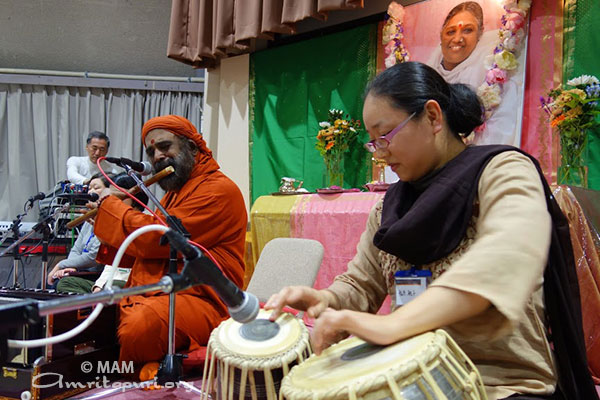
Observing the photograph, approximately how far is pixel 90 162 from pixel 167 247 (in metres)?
4.34

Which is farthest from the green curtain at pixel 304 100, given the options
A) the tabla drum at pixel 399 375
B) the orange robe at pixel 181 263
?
the tabla drum at pixel 399 375

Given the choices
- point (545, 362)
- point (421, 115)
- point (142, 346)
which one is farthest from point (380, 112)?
point (142, 346)

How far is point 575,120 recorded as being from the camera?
3201 mm

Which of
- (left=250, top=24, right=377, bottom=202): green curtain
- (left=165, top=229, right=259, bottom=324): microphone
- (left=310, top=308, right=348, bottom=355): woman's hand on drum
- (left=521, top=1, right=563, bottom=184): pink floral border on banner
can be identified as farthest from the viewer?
(left=250, top=24, right=377, bottom=202): green curtain

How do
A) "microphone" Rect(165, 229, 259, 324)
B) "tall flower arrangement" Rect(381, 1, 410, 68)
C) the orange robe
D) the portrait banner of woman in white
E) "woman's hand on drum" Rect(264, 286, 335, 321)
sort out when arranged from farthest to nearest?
1. "tall flower arrangement" Rect(381, 1, 410, 68)
2. the portrait banner of woman in white
3. the orange robe
4. "woman's hand on drum" Rect(264, 286, 335, 321)
5. "microphone" Rect(165, 229, 259, 324)

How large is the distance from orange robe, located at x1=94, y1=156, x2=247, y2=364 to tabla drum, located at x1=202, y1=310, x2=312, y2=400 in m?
1.09

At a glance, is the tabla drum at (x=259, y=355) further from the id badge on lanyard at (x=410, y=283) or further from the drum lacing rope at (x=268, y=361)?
the id badge on lanyard at (x=410, y=283)

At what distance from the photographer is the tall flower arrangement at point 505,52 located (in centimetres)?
366

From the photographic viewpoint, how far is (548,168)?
3586 millimetres

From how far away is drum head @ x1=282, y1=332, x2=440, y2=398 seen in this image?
899 millimetres

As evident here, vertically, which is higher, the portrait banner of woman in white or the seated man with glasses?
the portrait banner of woman in white

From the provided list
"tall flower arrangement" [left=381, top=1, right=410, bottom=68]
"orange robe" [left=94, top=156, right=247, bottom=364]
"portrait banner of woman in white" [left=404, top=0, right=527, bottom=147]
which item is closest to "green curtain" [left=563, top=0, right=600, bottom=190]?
"portrait banner of woman in white" [left=404, top=0, right=527, bottom=147]

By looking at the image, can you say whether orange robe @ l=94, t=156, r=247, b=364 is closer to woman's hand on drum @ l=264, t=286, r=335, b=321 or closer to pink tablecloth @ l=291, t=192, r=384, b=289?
pink tablecloth @ l=291, t=192, r=384, b=289

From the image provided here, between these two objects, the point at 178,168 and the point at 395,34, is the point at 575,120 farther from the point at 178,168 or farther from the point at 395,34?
the point at 178,168
